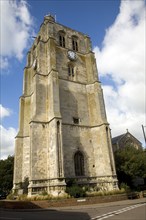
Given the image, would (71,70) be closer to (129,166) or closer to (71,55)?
(71,55)

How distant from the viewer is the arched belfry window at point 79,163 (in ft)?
69.6

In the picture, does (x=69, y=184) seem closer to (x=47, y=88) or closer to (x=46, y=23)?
(x=47, y=88)

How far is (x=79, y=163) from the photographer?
2172 cm

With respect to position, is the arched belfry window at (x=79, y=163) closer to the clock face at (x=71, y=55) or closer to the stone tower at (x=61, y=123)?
the stone tower at (x=61, y=123)

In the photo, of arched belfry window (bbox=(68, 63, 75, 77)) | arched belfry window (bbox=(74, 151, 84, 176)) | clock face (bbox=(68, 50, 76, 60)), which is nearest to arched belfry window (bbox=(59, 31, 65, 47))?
clock face (bbox=(68, 50, 76, 60))

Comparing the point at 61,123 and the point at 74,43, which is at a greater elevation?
the point at 74,43

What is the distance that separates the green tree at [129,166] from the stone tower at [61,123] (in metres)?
4.59

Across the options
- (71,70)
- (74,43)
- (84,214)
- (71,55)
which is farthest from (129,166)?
(74,43)

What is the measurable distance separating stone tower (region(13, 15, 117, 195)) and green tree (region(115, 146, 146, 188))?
4593 millimetres

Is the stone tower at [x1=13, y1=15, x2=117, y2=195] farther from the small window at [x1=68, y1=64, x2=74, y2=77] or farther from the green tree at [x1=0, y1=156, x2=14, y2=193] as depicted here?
the green tree at [x1=0, y1=156, x2=14, y2=193]

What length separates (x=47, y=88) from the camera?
2450 cm

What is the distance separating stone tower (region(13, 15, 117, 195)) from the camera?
1957 centimetres

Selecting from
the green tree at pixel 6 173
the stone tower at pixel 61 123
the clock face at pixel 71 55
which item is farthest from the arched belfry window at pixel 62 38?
the green tree at pixel 6 173

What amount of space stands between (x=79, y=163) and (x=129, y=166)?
290 inches
